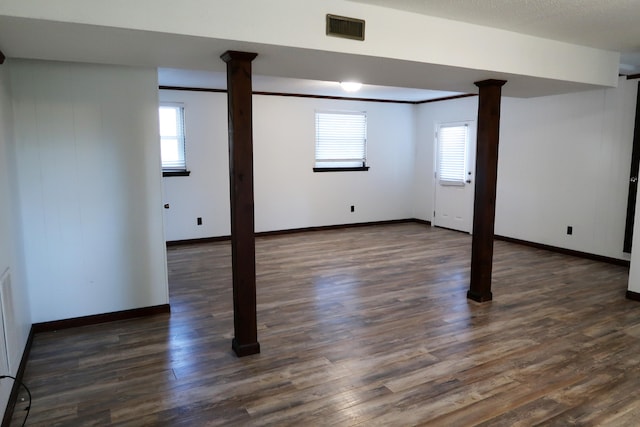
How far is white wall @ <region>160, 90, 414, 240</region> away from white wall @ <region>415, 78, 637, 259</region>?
1769 mm

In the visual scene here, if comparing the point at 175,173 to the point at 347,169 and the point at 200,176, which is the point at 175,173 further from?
the point at 347,169

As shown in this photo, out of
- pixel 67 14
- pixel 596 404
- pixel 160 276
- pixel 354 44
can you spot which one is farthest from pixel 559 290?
pixel 67 14

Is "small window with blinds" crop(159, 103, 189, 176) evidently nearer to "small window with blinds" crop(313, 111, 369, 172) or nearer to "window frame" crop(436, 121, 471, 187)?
"small window with blinds" crop(313, 111, 369, 172)

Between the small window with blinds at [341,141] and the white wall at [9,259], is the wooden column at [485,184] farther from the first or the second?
the small window with blinds at [341,141]

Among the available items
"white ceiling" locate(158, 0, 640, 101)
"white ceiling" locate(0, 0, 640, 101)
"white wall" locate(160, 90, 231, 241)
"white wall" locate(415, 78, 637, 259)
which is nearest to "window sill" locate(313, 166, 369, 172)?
"white wall" locate(160, 90, 231, 241)

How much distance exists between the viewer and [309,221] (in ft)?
25.5

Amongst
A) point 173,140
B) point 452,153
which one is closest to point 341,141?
point 452,153

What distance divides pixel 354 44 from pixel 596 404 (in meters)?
2.67

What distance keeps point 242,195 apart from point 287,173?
4.49 meters

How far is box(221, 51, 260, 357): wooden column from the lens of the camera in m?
2.91

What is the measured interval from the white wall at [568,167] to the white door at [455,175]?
0.50 metres

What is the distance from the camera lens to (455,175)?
7789mm

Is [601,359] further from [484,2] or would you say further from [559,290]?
[484,2]

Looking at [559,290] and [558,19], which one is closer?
[558,19]
